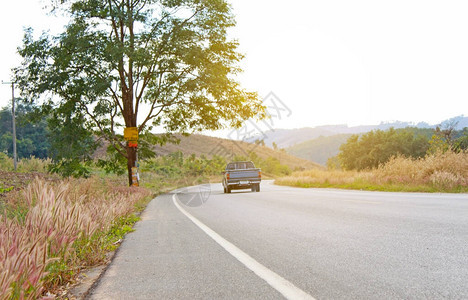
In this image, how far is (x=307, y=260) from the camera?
16.1 feet

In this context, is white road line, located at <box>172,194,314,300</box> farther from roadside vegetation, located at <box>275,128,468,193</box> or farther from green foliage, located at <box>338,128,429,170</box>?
green foliage, located at <box>338,128,429,170</box>

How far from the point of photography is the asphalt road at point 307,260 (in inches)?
148

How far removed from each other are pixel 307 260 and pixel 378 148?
47053 mm

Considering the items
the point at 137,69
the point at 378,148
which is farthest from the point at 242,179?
the point at 378,148

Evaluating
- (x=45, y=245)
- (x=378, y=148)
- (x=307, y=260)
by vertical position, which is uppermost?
(x=378, y=148)

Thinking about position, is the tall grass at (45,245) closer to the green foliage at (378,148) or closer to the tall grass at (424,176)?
the tall grass at (424,176)

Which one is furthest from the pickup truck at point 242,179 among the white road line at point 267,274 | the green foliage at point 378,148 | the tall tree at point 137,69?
the green foliage at point 378,148

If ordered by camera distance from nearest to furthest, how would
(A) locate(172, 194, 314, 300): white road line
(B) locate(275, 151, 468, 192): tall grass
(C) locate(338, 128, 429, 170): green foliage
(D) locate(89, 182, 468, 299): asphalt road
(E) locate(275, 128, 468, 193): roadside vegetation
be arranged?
(A) locate(172, 194, 314, 300): white road line
(D) locate(89, 182, 468, 299): asphalt road
(B) locate(275, 151, 468, 192): tall grass
(E) locate(275, 128, 468, 193): roadside vegetation
(C) locate(338, 128, 429, 170): green foliage

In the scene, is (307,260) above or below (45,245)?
below

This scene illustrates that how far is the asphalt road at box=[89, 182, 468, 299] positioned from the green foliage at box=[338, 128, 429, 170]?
41.9 metres

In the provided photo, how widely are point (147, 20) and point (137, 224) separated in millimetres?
16570

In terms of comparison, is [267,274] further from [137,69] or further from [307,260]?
[137,69]

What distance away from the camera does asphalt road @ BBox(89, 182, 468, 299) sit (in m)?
3.75

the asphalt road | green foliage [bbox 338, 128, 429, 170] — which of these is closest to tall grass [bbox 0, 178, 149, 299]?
the asphalt road
